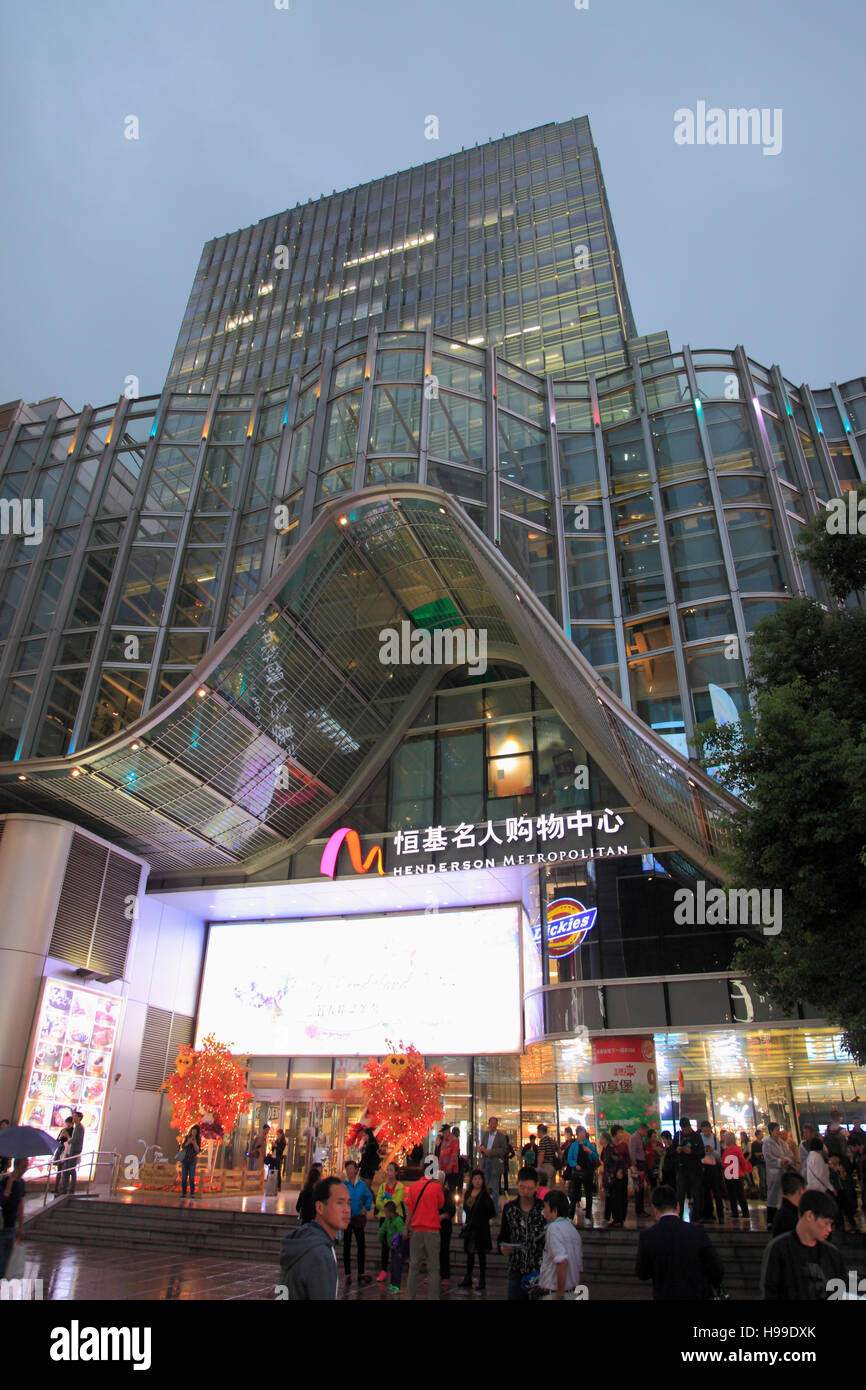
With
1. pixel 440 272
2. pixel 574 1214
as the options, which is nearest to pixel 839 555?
pixel 574 1214

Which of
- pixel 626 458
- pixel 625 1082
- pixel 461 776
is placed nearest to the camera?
pixel 625 1082

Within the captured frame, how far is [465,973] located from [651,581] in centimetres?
1264

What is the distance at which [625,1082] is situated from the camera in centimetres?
1927

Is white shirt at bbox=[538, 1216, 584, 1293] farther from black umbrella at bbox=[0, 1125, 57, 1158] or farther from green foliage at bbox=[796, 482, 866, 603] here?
green foliage at bbox=[796, 482, 866, 603]

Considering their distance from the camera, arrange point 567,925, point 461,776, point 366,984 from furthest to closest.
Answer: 1. point 366,984
2. point 461,776
3. point 567,925

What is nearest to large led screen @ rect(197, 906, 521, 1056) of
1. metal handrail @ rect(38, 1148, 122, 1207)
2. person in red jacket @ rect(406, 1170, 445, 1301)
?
metal handrail @ rect(38, 1148, 122, 1207)

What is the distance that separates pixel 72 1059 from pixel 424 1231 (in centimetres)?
1631

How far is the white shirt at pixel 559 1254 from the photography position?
20.2 feet

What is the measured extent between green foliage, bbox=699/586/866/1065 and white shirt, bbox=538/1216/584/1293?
5876mm

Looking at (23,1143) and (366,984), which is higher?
(366,984)

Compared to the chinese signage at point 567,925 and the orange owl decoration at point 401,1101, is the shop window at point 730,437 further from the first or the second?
the orange owl decoration at point 401,1101

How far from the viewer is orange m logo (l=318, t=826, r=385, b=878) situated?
24594mm

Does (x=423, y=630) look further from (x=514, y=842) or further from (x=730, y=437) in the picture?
(x=730, y=437)
